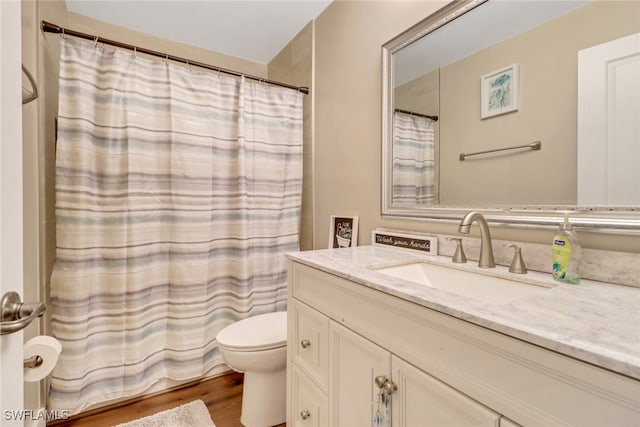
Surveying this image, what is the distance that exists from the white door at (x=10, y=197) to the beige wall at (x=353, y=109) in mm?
1319

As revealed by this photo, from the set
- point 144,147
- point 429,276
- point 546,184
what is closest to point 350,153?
point 429,276

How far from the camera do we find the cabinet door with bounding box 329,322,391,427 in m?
0.85

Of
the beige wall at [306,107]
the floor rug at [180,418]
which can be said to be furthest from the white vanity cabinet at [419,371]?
the beige wall at [306,107]

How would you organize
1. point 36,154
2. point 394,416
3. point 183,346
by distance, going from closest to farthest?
point 394,416 → point 36,154 → point 183,346

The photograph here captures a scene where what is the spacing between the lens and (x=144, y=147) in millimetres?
1629

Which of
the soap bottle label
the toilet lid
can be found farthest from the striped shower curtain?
the soap bottle label

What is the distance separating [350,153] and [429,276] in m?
0.92

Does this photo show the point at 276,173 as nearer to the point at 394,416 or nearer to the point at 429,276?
the point at 429,276

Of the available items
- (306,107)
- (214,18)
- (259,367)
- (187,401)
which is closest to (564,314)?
(259,367)

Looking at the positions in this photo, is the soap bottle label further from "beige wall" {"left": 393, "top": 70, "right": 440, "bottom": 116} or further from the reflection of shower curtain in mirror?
"beige wall" {"left": 393, "top": 70, "right": 440, "bottom": 116}

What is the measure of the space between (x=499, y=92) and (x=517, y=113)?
115 millimetres

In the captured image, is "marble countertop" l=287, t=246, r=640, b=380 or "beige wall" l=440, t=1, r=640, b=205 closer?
"marble countertop" l=287, t=246, r=640, b=380

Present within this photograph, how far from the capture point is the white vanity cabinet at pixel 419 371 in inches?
18.2

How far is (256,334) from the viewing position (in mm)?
1515
